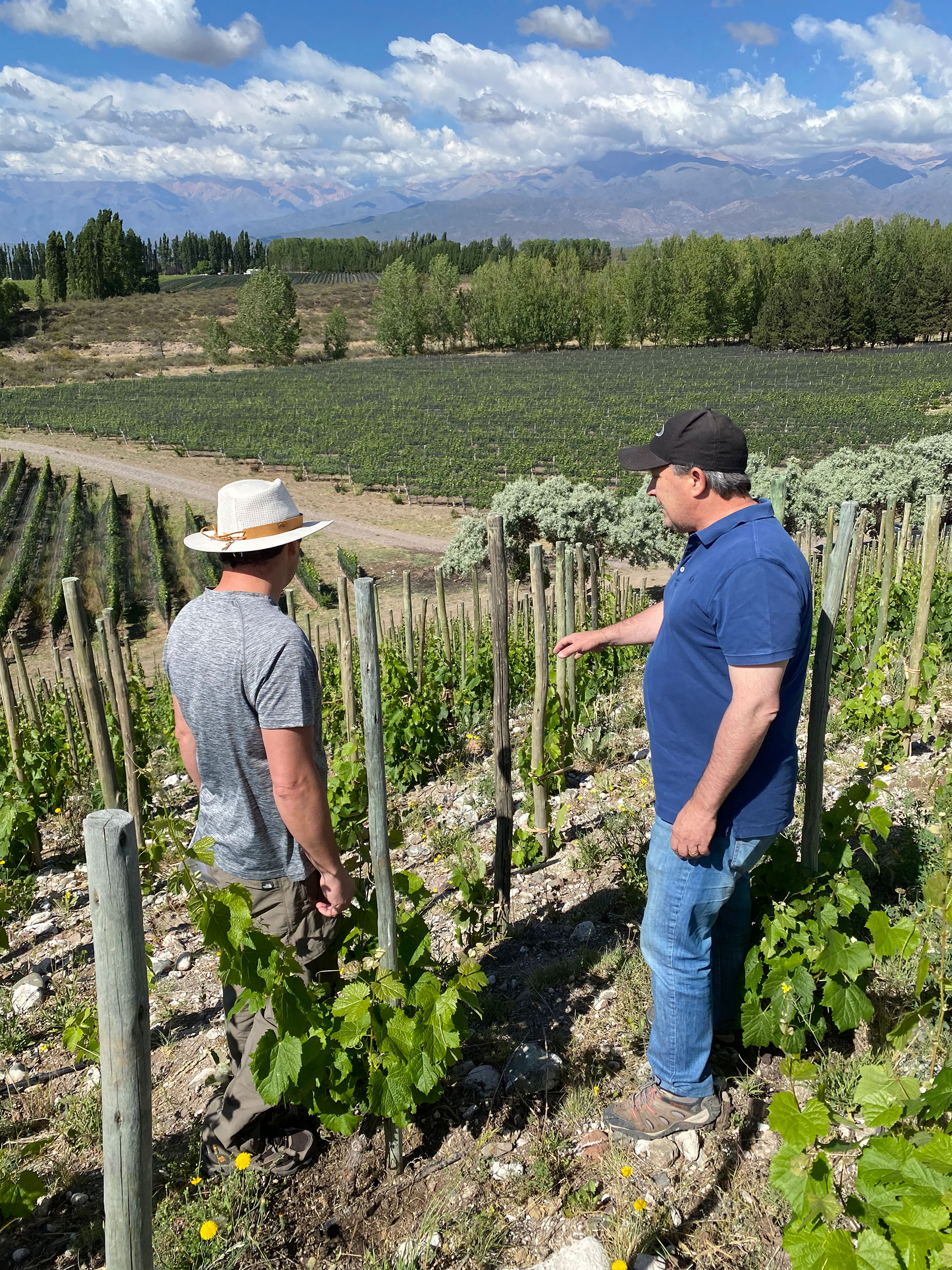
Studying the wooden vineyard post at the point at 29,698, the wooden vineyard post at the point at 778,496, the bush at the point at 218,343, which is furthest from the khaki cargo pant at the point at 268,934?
the bush at the point at 218,343

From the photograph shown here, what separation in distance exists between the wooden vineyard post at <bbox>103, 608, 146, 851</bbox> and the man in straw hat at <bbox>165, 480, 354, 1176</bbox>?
5.88 feet

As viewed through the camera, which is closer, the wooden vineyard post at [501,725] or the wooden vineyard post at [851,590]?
the wooden vineyard post at [501,725]

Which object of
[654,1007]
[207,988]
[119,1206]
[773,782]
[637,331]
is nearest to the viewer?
[119,1206]

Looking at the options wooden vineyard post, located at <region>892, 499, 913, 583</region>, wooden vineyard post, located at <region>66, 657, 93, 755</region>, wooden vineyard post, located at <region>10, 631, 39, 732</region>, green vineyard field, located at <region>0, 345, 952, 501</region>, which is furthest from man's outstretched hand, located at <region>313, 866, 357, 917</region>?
green vineyard field, located at <region>0, 345, 952, 501</region>

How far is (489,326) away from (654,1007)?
8188 cm

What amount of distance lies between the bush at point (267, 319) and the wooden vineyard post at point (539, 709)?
71.5m

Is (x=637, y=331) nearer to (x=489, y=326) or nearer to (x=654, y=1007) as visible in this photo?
(x=489, y=326)

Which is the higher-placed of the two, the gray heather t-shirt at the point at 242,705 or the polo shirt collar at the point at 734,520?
the polo shirt collar at the point at 734,520

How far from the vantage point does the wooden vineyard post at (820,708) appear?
2.59 metres

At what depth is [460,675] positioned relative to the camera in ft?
25.1

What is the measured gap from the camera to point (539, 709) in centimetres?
411

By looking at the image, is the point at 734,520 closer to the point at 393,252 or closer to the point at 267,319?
the point at 267,319

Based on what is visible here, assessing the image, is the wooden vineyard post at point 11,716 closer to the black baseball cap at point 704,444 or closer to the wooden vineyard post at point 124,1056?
the wooden vineyard post at point 124,1056

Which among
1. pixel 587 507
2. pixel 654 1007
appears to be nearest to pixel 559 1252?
pixel 654 1007
